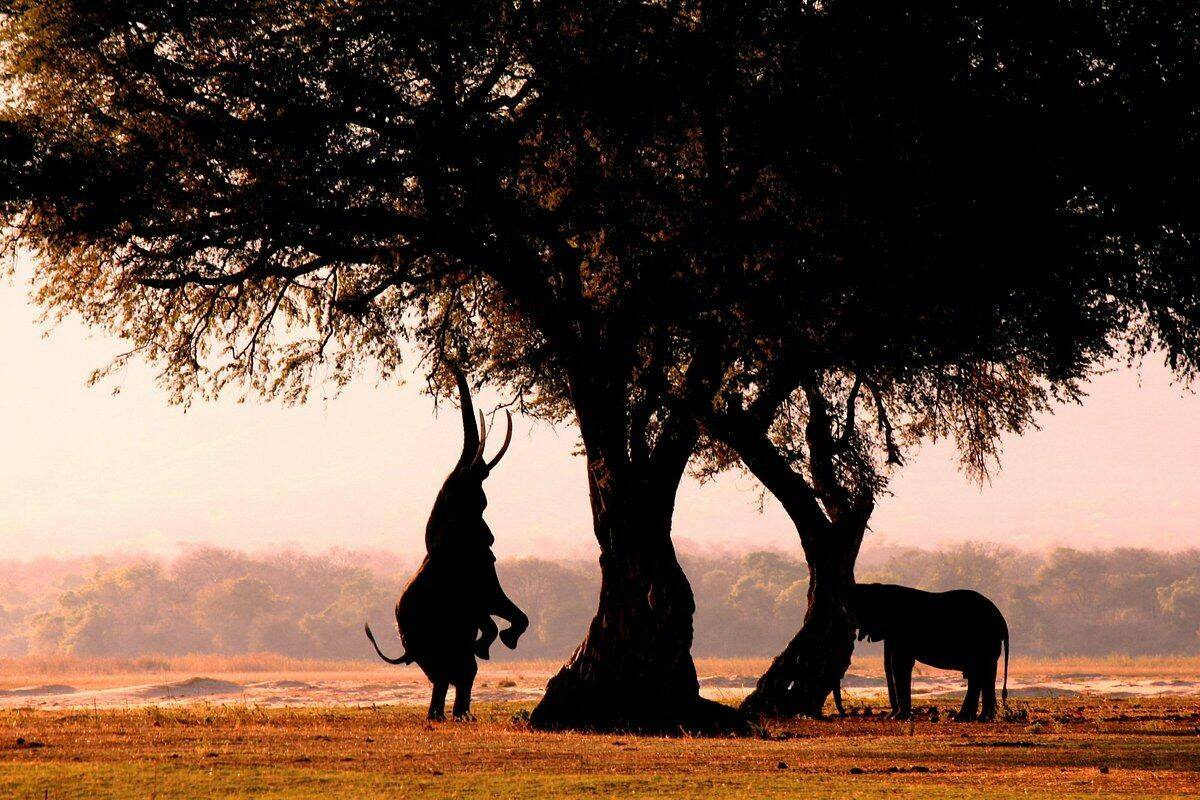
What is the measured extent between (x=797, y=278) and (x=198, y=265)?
9.60 metres

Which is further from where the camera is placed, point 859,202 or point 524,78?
point 524,78

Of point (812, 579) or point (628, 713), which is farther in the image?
point (812, 579)

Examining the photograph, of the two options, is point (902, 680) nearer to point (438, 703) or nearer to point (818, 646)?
point (818, 646)

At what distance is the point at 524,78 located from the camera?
69.2 feet

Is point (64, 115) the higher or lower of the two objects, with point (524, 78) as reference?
lower

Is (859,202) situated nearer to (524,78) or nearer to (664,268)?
(664,268)

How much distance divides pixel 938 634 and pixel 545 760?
36.2 ft

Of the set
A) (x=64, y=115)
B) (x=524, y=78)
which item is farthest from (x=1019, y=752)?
(x=64, y=115)

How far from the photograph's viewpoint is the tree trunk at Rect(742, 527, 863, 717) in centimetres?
2539

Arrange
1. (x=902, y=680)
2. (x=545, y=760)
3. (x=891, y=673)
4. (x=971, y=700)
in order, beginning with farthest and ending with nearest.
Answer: (x=891, y=673)
(x=902, y=680)
(x=971, y=700)
(x=545, y=760)

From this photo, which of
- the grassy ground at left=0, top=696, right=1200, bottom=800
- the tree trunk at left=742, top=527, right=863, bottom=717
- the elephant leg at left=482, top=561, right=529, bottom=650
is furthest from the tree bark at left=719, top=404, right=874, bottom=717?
the elephant leg at left=482, top=561, right=529, bottom=650

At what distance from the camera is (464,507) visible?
20.1 m

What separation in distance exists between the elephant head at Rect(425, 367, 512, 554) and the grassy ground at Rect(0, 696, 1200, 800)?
9.07 feet

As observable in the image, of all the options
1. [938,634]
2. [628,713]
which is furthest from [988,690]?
[628,713]
